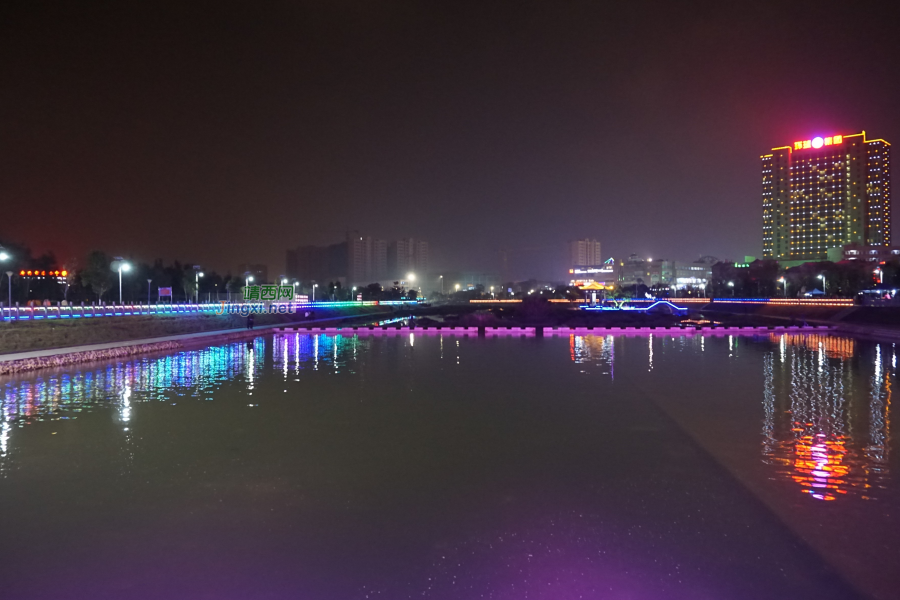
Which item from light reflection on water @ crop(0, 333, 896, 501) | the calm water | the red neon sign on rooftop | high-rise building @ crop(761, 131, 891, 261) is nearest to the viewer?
the calm water

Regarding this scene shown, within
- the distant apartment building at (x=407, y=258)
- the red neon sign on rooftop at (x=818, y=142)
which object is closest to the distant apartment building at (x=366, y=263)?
the distant apartment building at (x=407, y=258)

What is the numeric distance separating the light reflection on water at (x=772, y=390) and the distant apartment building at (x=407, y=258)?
143303 millimetres

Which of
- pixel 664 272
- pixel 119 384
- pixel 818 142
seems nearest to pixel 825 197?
pixel 818 142

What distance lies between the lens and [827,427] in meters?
9.17

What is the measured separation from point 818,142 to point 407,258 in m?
107

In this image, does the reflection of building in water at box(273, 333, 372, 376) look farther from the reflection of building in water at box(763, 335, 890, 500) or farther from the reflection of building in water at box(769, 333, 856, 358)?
the reflection of building in water at box(769, 333, 856, 358)

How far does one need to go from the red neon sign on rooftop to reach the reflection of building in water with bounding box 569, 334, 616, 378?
127 m

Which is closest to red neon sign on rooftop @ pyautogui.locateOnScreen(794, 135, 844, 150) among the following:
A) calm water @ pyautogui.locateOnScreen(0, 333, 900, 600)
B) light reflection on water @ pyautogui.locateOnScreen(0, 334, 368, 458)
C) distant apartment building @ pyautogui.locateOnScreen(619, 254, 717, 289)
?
distant apartment building @ pyautogui.locateOnScreen(619, 254, 717, 289)

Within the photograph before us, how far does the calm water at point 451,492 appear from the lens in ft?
14.5

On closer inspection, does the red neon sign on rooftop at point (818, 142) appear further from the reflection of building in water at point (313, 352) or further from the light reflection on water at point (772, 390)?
the reflection of building in water at point (313, 352)

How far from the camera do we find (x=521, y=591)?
164 inches

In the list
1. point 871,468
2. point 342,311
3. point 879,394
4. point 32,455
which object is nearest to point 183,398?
point 32,455

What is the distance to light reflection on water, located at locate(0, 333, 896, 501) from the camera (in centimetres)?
736

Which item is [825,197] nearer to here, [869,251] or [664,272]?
[869,251]
